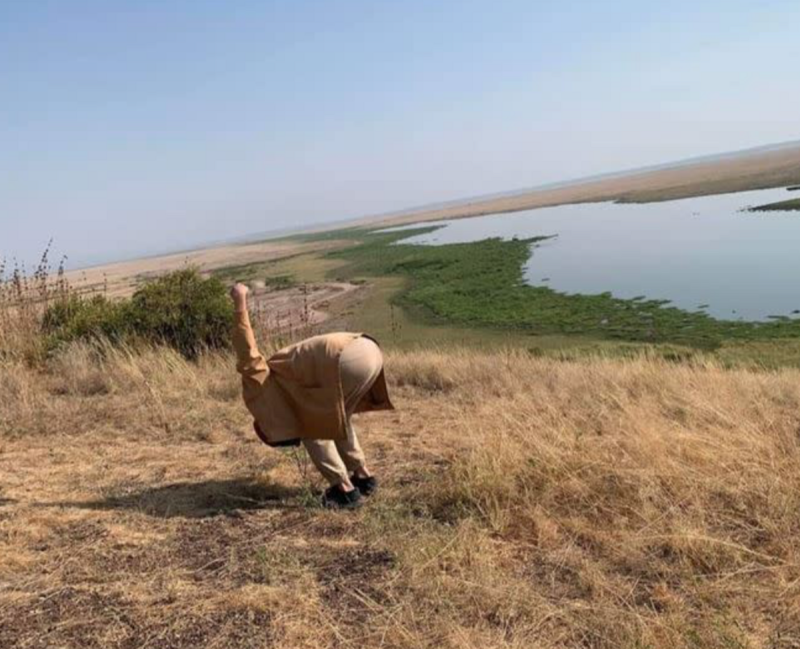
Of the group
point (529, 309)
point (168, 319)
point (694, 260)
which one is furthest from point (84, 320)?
point (694, 260)

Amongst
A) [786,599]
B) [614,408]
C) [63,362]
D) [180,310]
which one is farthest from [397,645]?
[180,310]

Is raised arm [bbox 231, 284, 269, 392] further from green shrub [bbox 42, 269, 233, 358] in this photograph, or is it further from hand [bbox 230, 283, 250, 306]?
green shrub [bbox 42, 269, 233, 358]

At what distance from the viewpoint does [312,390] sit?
4.44 m

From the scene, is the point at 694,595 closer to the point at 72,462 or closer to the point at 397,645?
the point at 397,645

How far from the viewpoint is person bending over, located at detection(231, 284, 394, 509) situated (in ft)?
14.5

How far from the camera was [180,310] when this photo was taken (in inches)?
471

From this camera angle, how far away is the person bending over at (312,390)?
441 cm

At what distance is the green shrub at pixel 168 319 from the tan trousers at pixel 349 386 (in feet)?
24.6

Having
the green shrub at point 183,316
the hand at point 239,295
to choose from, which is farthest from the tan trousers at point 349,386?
the green shrub at point 183,316

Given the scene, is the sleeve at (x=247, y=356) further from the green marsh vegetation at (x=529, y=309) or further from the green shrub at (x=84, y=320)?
the green marsh vegetation at (x=529, y=309)

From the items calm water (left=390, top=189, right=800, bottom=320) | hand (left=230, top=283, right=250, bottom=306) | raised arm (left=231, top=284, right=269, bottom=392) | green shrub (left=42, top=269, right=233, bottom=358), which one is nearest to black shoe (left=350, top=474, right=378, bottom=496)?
raised arm (left=231, top=284, right=269, bottom=392)

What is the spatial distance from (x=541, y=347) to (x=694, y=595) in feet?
51.2

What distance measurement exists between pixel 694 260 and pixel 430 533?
89.3 feet

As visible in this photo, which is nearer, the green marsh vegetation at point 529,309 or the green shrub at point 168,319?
the green shrub at point 168,319
